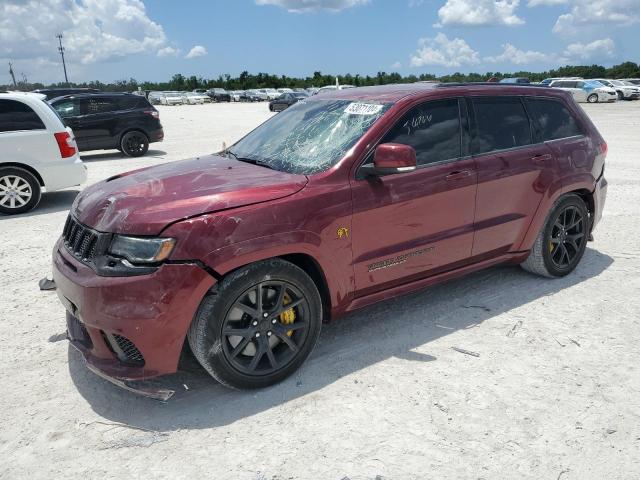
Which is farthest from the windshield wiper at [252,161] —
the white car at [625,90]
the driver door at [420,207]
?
the white car at [625,90]

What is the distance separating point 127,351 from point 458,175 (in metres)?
2.56

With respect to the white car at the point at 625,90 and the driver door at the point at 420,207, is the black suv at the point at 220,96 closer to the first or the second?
the white car at the point at 625,90

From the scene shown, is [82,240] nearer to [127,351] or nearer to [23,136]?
[127,351]

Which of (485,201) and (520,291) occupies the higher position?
(485,201)

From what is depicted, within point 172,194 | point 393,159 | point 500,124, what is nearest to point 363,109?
point 393,159

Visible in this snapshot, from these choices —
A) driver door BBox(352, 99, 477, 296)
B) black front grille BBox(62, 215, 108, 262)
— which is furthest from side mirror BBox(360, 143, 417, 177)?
black front grille BBox(62, 215, 108, 262)

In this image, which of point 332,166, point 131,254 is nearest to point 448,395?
point 332,166

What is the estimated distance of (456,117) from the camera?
4027 millimetres

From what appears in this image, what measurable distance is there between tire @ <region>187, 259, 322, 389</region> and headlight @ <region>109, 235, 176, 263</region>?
1.15 feet

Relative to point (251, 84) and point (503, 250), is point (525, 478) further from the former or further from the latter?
point (251, 84)

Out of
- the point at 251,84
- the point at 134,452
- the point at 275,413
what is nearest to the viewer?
the point at 134,452

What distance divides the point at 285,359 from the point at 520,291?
242 centimetres

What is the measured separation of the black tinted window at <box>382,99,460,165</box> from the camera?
3.71 metres

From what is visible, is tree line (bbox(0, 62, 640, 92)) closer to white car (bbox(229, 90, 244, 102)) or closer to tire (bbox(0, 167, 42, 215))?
white car (bbox(229, 90, 244, 102))
